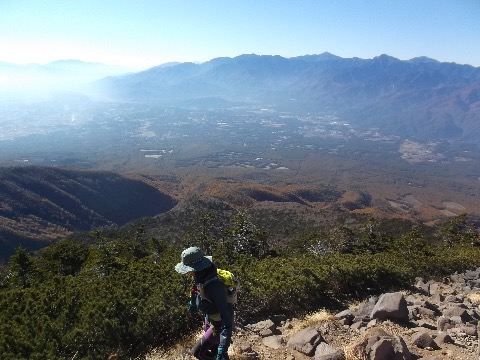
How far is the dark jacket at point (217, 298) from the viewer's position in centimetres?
450

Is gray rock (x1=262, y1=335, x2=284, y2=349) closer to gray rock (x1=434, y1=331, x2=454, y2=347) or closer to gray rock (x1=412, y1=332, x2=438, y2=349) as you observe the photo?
gray rock (x1=412, y1=332, x2=438, y2=349)

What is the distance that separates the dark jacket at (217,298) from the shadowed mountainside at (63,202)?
233 ft

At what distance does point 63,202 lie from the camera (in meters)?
91.9

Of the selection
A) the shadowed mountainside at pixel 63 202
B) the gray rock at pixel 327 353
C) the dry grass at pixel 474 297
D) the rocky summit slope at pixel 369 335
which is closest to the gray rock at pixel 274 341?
the rocky summit slope at pixel 369 335

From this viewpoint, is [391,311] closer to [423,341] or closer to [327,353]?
[423,341]

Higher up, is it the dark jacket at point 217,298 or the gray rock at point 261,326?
the dark jacket at point 217,298

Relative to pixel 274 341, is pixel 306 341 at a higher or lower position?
higher

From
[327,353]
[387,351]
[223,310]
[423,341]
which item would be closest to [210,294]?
[223,310]

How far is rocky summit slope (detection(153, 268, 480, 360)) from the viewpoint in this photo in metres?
6.00

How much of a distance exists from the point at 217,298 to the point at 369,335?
3188 mm

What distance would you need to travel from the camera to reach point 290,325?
26.8 feet

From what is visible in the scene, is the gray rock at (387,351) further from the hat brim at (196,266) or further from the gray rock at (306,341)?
the hat brim at (196,266)

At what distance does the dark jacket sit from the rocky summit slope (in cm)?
206

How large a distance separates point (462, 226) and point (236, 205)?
146 feet
